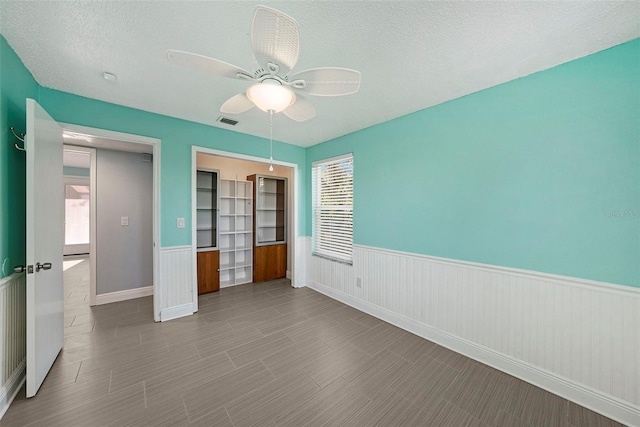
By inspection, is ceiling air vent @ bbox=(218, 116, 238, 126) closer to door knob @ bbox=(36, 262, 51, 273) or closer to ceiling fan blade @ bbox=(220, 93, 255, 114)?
ceiling fan blade @ bbox=(220, 93, 255, 114)

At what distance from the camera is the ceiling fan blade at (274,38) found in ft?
3.37

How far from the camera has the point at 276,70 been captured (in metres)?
1.37

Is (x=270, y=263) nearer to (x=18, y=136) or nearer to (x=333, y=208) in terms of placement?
(x=333, y=208)

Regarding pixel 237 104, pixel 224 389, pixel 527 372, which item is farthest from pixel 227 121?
pixel 527 372

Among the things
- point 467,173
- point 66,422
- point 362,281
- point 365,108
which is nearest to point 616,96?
point 467,173

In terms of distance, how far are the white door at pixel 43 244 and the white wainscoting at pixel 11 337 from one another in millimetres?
114

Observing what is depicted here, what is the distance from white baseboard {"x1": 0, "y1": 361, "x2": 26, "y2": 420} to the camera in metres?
1.59

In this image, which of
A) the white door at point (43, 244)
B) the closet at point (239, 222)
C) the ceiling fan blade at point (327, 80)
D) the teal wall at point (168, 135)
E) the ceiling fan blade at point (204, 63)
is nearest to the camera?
the ceiling fan blade at point (204, 63)

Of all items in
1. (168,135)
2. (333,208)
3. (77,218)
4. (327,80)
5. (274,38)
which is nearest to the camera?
(274,38)

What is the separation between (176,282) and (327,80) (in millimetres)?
3024

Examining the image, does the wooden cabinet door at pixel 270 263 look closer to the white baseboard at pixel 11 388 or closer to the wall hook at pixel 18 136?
the white baseboard at pixel 11 388

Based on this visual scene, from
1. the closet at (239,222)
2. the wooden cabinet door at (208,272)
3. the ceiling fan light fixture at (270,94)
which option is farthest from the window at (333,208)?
the ceiling fan light fixture at (270,94)

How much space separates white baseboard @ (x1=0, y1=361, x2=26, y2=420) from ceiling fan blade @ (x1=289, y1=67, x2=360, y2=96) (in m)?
2.81

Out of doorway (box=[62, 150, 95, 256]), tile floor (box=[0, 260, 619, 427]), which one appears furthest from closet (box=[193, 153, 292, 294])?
doorway (box=[62, 150, 95, 256])
